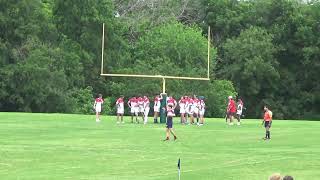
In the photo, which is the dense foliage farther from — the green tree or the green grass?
the green grass

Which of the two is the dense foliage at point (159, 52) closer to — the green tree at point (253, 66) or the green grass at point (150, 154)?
the green tree at point (253, 66)

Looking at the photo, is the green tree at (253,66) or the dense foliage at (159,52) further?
the green tree at (253,66)

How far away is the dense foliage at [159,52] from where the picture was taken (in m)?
80.8

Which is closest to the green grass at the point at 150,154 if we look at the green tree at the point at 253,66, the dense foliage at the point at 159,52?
the dense foliage at the point at 159,52

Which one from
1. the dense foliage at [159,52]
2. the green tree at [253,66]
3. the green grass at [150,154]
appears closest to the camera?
the green grass at [150,154]

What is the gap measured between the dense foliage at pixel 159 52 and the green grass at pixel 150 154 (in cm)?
4075

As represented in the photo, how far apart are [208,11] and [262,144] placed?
6555 centimetres

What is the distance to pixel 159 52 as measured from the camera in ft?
291

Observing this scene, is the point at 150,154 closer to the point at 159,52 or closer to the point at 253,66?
the point at 159,52

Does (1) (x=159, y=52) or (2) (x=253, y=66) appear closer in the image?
(2) (x=253, y=66)

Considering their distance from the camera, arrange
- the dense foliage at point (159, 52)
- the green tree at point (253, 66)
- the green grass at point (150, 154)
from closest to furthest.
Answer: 1. the green grass at point (150, 154)
2. the dense foliage at point (159, 52)
3. the green tree at point (253, 66)

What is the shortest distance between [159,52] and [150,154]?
6120 cm

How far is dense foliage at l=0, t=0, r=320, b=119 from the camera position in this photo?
265 ft

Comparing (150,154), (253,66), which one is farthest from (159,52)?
(150,154)
